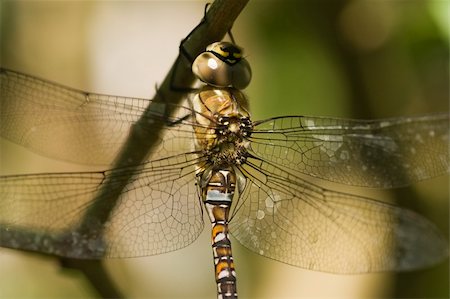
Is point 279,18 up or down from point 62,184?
up

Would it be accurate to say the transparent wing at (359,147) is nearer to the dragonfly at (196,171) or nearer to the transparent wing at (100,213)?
the dragonfly at (196,171)

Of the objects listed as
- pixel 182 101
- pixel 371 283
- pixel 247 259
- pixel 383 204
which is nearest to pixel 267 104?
pixel 247 259

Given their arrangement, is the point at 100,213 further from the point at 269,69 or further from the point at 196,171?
the point at 269,69

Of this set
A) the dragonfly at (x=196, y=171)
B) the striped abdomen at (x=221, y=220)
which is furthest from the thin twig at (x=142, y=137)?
the striped abdomen at (x=221, y=220)

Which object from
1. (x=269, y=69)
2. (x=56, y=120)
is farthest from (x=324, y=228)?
(x=269, y=69)

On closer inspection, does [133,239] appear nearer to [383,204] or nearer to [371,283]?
[383,204]

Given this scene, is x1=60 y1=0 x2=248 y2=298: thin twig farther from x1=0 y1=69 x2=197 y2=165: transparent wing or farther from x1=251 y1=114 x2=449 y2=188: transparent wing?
x1=251 y1=114 x2=449 y2=188: transparent wing
